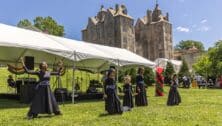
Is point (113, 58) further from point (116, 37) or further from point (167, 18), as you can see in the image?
point (167, 18)

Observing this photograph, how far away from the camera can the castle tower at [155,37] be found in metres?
105

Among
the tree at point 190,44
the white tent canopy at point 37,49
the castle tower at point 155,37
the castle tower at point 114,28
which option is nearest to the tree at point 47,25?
the castle tower at point 114,28

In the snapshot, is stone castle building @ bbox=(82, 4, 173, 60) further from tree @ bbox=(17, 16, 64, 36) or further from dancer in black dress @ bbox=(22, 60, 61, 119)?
dancer in black dress @ bbox=(22, 60, 61, 119)

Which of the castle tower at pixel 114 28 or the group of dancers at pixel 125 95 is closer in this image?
the group of dancers at pixel 125 95

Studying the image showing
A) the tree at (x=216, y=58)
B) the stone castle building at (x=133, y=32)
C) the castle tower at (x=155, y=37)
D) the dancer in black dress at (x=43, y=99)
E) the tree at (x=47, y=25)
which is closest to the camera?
the dancer in black dress at (x=43, y=99)

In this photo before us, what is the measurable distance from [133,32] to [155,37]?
9.95 metres

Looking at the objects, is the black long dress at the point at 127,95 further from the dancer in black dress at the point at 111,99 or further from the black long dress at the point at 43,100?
the black long dress at the point at 43,100

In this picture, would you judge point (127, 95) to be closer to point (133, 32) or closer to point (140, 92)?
point (140, 92)

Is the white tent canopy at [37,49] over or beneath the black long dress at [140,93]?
over

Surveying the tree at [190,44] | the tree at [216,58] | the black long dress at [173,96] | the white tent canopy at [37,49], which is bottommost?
the black long dress at [173,96]

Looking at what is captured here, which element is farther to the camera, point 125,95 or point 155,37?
point 155,37

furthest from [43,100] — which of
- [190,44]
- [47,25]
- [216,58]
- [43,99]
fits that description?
[190,44]

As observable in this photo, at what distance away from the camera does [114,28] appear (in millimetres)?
97875

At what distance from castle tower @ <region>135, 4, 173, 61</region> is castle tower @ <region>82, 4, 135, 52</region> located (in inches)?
338
